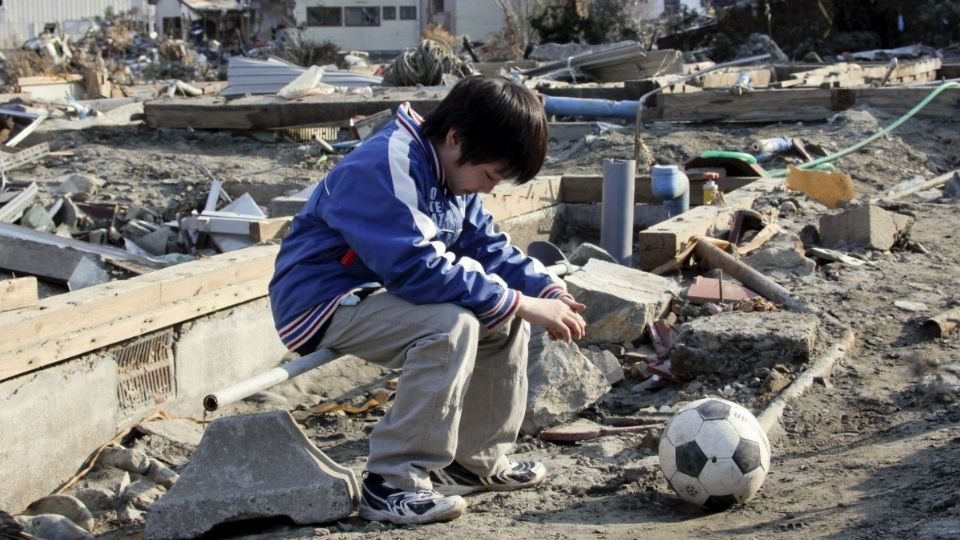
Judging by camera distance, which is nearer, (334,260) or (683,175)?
(334,260)

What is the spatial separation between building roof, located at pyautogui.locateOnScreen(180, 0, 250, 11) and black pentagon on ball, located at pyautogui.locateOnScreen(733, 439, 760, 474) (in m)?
45.2

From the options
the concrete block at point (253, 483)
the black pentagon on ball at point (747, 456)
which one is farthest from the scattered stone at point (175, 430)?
the black pentagon on ball at point (747, 456)

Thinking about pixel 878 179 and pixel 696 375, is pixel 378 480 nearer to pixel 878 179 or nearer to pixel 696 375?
pixel 696 375

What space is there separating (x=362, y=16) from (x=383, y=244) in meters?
41.4

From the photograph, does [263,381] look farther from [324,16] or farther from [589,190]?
[324,16]

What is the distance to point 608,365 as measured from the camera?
5551mm

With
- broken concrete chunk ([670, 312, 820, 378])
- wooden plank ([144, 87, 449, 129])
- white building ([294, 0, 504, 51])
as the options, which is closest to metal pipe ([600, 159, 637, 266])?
broken concrete chunk ([670, 312, 820, 378])

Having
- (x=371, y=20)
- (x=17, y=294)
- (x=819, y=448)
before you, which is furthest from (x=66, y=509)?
(x=371, y=20)

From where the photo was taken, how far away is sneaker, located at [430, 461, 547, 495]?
386 centimetres

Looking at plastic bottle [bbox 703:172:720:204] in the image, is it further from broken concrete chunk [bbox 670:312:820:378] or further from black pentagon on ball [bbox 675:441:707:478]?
black pentagon on ball [bbox 675:441:707:478]

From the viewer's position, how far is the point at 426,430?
3438mm

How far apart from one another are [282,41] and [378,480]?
119 ft

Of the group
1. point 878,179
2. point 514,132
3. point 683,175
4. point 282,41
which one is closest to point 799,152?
point 878,179

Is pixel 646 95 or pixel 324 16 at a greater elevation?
pixel 324 16
